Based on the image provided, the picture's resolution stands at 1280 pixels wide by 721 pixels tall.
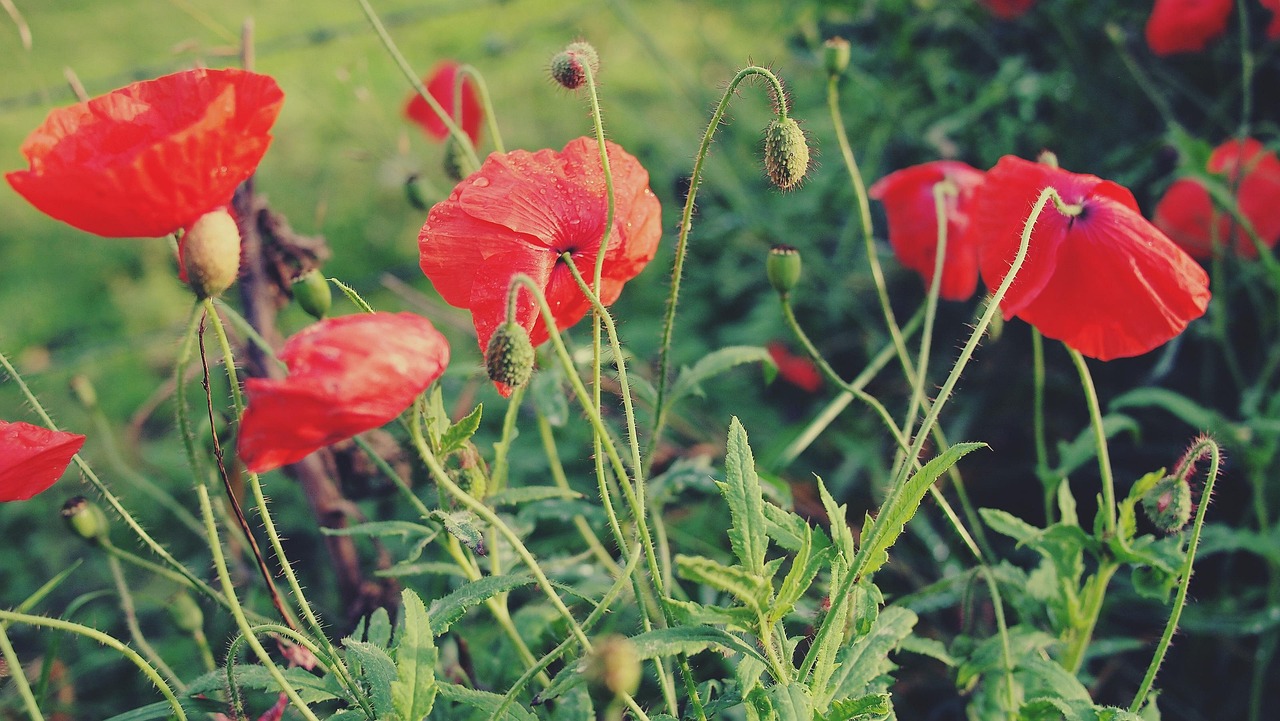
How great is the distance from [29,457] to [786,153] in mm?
732

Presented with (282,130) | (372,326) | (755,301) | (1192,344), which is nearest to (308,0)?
(282,130)

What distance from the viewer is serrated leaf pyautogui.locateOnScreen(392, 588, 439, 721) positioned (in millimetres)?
776

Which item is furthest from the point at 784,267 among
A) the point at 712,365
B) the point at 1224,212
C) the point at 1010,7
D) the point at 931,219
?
the point at 1010,7

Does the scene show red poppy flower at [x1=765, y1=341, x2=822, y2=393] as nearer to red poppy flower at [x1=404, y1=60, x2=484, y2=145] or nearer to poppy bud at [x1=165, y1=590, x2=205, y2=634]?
red poppy flower at [x1=404, y1=60, x2=484, y2=145]

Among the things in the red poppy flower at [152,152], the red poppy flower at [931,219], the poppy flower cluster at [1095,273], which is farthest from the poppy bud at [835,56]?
the red poppy flower at [152,152]

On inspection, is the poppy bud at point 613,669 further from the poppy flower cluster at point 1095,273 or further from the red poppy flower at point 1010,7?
the red poppy flower at point 1010,7

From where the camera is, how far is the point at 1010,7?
2.13 metres

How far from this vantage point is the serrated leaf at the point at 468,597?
881mm

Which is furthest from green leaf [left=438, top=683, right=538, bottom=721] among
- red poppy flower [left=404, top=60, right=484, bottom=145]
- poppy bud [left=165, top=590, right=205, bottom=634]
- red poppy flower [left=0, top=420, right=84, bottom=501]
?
red poppy flower [left=404, top=60, right=484, bottom=145]

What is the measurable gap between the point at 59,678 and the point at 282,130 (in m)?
2.43

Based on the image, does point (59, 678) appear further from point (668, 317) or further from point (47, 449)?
point (668, 317)

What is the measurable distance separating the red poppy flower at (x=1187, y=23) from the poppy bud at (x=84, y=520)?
1779mm

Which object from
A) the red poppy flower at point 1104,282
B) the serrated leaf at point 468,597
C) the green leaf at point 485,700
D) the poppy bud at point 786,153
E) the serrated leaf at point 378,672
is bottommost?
the green leaf at point 485,700

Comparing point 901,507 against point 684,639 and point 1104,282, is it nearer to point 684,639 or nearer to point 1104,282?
point 684,639
